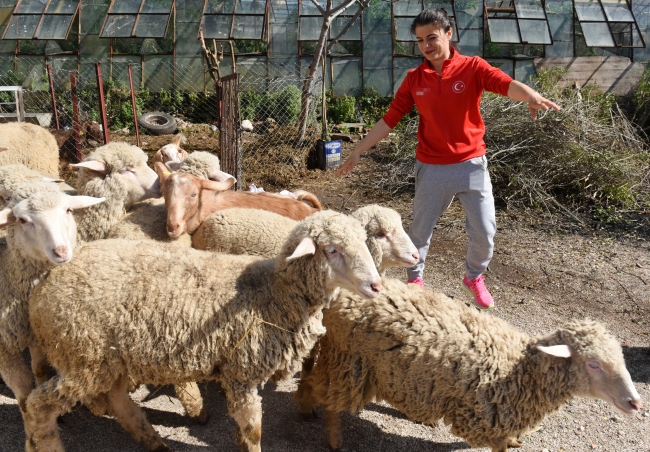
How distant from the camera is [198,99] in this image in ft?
46.7

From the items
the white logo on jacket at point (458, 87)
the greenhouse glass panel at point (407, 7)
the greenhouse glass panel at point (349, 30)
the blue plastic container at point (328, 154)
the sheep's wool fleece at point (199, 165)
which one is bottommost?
the blue plastic container at point (328, 154)

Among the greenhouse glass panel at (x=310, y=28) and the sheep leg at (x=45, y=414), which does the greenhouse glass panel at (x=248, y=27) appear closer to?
the greenhouse glass panel at (x=310, y=28)

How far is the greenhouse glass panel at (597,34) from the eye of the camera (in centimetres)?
1397

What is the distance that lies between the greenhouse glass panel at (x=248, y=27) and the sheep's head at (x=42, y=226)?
11749 mm

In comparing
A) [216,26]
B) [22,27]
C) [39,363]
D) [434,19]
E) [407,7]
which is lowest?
[39,363]

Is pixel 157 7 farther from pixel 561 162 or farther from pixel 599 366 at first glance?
pixel 599 366

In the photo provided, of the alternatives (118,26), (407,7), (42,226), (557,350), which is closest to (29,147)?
(42,226)

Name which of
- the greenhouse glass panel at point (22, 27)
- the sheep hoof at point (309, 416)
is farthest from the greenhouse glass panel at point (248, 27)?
the sheep hoof at point (309, 416)

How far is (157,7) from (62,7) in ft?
8.31

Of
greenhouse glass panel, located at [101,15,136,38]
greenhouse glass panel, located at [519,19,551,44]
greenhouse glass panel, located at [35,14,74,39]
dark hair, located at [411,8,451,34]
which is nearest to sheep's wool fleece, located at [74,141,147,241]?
dark hair, located at [411,8,451,34]

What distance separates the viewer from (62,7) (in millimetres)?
14859

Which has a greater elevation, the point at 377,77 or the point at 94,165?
the point at 377,77

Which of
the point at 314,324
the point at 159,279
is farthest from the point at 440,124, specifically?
the point at 159,279

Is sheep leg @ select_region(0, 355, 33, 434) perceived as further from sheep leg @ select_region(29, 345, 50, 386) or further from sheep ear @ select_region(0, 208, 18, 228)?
sheep ear @ select_region(0, 208, 18, 228)
